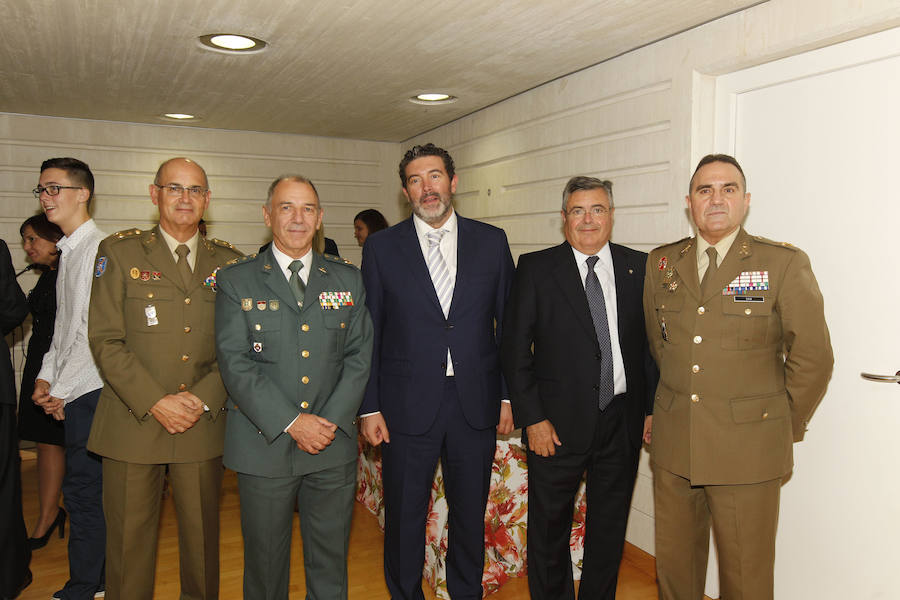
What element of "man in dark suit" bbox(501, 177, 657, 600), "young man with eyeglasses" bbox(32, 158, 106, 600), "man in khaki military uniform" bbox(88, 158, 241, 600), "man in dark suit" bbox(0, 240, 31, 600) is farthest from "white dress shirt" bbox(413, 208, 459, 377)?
"man in dark suit" bbox(0, 240, 31, 600)

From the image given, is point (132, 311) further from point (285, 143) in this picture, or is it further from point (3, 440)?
point (285, 143)

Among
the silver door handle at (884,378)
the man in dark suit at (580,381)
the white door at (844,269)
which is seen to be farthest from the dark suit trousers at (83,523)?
the silver door handle at (884,378)

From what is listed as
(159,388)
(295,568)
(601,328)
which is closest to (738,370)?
(601,328)

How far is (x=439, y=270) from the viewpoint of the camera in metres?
2.56

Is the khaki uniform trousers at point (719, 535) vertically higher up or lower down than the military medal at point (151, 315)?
lower down

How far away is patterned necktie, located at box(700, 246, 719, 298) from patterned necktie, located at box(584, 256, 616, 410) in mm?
375

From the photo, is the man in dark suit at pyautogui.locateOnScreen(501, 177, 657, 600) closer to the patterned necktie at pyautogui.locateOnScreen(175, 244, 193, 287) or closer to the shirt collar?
the shirt collar

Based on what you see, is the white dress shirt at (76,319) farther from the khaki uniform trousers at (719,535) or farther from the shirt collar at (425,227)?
the khaki uniform trousers at (719,535)

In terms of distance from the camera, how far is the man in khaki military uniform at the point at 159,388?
2.25 m

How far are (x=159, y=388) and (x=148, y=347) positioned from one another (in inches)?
6.0

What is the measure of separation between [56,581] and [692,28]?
395 cm

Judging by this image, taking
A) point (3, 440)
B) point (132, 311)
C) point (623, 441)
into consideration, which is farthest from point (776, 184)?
point (3, 440)

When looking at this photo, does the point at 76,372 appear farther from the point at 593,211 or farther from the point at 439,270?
the point at 593,211

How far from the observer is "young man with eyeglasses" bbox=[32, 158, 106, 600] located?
2688 mm
